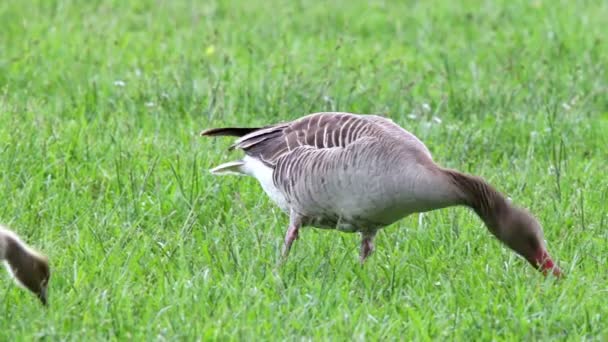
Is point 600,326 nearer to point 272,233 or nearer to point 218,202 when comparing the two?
point 272,233

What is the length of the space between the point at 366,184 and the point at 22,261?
→ 5.74 ft

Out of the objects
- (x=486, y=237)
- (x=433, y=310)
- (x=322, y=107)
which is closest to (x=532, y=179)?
(x=486, y=237)

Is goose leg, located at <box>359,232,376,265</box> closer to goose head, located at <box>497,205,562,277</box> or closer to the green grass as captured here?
the green grass

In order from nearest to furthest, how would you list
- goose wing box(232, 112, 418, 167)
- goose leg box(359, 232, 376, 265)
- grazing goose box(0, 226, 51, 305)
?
grazing goose box(0, 226, 51, 305) < goose wing box(232, 112, 418, 167) < goose leg box(359, 232, 376, 265)

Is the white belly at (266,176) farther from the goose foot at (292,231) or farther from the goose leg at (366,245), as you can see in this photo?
the goose leg at (366,245)

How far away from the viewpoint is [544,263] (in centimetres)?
624

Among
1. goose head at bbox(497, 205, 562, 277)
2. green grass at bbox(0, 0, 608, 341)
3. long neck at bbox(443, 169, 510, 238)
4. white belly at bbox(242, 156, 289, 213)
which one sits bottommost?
green grass at bbox(0, 0, 608, 341)

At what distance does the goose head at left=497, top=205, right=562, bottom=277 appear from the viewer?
6184 millimetres

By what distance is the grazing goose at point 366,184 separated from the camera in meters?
6.24

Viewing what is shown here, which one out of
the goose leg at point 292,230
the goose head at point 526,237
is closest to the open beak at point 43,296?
the goose leg at point 292,230

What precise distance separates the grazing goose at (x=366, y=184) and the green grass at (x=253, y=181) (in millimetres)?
233

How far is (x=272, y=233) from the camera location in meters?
7.30

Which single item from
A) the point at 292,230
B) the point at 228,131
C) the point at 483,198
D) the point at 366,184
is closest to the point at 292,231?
the point at 292,230

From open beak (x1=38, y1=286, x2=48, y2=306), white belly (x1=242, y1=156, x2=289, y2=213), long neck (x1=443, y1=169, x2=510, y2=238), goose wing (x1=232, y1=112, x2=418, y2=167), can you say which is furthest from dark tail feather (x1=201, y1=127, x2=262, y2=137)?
open beak (x1=38, y1=286, x2=48, y2=306)
